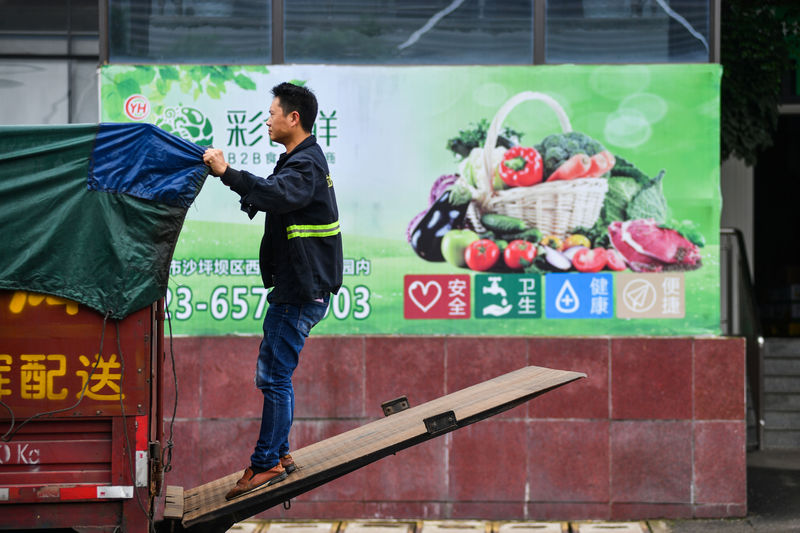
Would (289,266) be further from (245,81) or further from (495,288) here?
(245,81)

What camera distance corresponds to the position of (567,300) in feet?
28.5

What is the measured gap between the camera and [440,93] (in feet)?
28.8

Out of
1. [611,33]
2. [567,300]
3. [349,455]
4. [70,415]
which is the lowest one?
[349,455]

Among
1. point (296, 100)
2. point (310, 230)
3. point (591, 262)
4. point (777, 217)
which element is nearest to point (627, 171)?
point (591, 262)

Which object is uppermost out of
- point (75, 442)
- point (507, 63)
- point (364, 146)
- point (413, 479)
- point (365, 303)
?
point (507, 63)

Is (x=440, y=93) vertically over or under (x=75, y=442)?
over

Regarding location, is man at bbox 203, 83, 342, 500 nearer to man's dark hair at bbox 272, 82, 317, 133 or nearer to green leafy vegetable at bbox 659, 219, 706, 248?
man's dark hair at bbox 272, 82, 317, 133

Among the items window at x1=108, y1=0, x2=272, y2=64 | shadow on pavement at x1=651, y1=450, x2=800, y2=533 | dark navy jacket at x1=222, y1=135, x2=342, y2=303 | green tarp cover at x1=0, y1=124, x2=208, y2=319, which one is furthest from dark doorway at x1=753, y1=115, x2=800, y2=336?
green tarp cover at x1=0, y1=124, x2=208, y2=319

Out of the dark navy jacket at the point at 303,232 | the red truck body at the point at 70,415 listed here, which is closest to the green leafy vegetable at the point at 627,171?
the dark navy jacket at the point at 303,232

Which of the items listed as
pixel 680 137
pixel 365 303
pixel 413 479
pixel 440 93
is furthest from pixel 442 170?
pixel 413 479

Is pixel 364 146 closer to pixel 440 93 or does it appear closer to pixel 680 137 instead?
pixel 440 93

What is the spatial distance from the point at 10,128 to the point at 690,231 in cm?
546

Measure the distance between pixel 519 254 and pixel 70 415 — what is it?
4457 mm

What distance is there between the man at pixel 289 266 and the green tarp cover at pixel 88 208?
1.51ft
